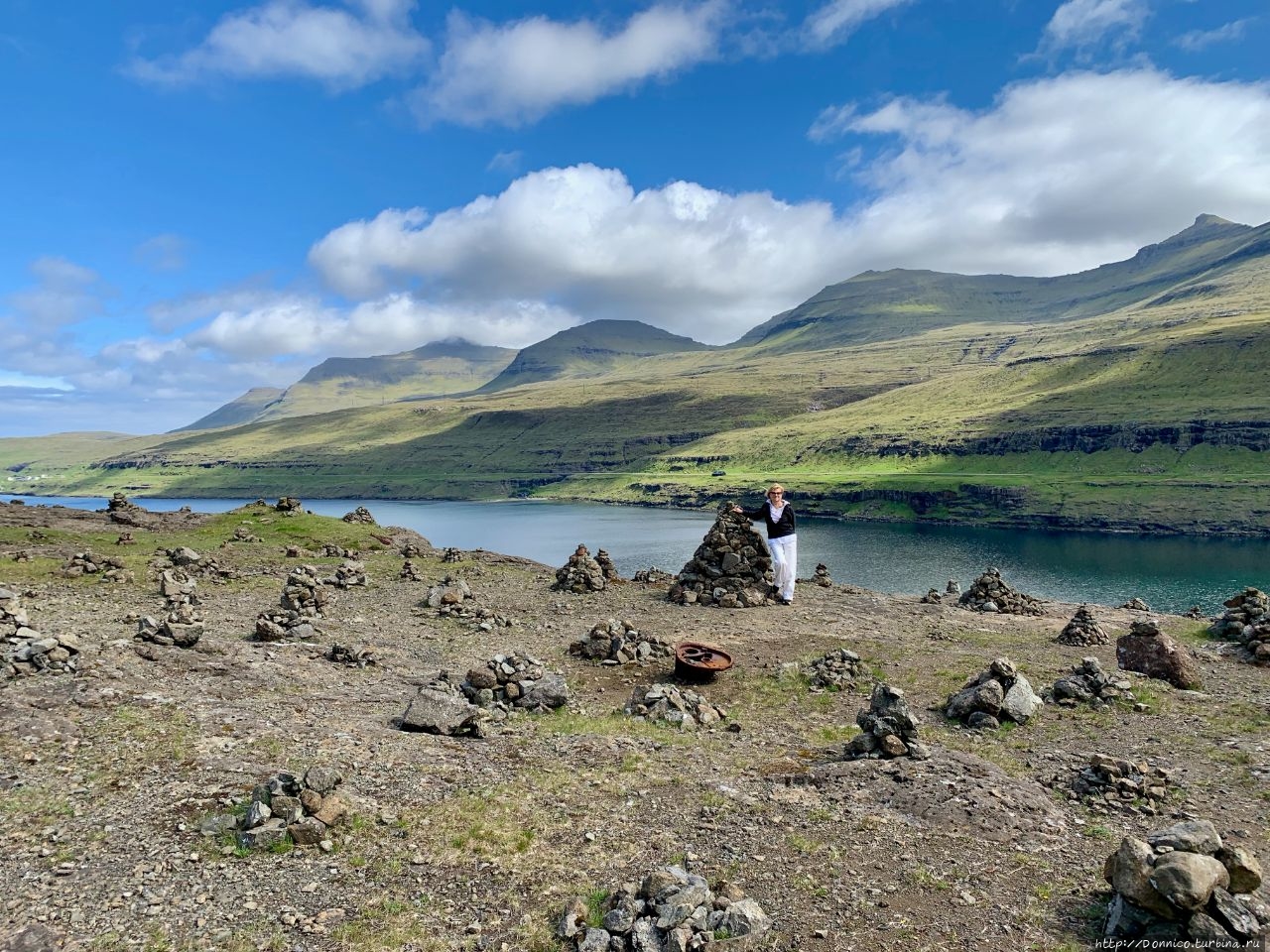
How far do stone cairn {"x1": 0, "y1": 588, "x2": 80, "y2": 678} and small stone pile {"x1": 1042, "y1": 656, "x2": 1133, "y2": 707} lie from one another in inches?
1172

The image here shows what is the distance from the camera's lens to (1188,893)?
29.7ft

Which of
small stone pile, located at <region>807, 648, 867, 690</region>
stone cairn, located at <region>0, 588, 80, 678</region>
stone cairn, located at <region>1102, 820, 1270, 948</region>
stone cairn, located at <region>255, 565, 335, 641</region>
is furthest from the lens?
stone cairn, located at <region>255, 565, 335, 641</region>

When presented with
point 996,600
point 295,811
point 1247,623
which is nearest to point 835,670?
point 295,811

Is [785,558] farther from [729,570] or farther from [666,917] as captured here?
[666,917]

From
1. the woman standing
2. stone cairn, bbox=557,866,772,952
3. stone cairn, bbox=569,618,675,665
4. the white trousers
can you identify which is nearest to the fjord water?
the white trousers

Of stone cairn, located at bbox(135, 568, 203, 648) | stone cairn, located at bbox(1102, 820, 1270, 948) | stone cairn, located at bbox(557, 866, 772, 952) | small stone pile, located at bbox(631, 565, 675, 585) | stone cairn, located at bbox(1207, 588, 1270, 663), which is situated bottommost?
stone cairn, located at bbox(1207, 588, 1270, 663)

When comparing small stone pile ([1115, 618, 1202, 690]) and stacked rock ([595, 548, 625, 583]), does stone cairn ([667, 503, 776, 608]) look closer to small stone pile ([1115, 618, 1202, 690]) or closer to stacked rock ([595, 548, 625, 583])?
stacked rock ([595, 548, 625, 583])

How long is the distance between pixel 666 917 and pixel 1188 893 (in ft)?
23.1

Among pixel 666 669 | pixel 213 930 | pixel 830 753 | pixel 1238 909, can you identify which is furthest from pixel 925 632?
pixel 213 930

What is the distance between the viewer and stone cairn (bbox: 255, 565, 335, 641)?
27.3 meters

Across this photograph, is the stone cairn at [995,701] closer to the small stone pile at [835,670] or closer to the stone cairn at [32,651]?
the small stone pile at [835,670]

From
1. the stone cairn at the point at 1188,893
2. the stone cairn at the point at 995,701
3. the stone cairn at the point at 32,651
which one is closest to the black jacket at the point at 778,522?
the stone cairn at the point at 995,701

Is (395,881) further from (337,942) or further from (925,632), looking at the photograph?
(925,632)

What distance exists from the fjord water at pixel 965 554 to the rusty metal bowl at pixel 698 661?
243ft
